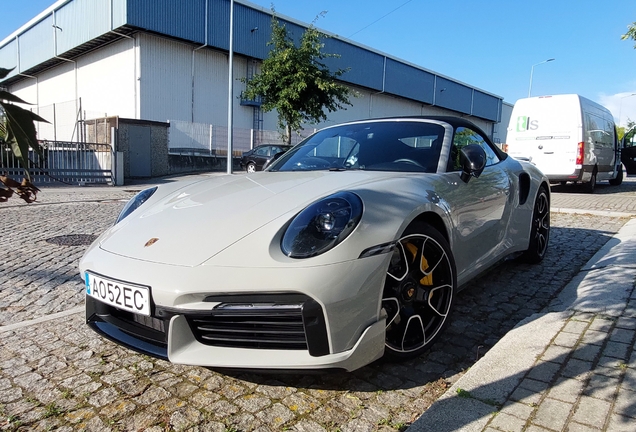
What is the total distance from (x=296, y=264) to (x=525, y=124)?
12767 millimetres

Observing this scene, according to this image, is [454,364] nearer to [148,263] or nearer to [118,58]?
[148,263]

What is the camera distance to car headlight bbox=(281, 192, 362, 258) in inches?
79.3

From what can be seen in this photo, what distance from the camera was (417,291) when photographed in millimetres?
2496

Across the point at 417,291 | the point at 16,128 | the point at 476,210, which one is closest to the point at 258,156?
the point at 476,210

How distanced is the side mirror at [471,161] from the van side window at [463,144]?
7 cm

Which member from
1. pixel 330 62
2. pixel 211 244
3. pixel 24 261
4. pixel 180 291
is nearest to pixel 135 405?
pixel 180 291

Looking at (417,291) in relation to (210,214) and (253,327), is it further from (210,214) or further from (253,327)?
(210,214)

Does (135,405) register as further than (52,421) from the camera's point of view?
Answer: Yes

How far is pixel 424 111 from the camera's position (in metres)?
42.4

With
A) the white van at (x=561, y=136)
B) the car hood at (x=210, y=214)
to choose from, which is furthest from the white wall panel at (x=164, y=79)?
the car hood at (x=210, y=214)

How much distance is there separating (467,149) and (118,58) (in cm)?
2539

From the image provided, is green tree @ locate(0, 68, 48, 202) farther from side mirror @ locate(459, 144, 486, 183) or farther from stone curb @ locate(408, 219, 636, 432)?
side mirror @ locate(459, 144, 486, 183)

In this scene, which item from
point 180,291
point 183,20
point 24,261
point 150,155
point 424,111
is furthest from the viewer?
point 424,111

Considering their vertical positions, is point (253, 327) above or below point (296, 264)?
below
